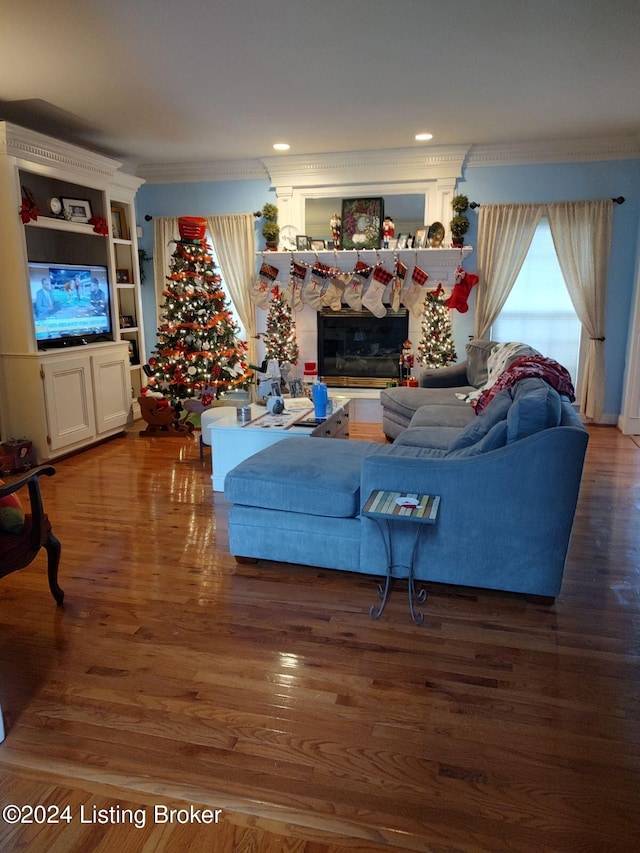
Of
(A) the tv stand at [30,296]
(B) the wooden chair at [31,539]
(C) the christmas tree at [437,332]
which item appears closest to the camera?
(B) the wooden chair at [31,539]

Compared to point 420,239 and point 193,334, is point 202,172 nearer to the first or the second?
point 193,334

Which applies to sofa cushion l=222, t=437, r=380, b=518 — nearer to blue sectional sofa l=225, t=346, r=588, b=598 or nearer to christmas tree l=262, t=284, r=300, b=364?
blue sectional sofa l=225, t=346, r=588, b=598

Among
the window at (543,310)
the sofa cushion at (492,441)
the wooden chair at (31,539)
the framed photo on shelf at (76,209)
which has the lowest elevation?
the wooden chair at (31,539)

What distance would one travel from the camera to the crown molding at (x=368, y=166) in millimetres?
5992

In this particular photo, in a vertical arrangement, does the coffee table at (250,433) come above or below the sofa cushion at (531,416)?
below

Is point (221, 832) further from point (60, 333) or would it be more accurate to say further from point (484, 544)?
point (60, 333)

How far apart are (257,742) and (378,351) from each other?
521 cm

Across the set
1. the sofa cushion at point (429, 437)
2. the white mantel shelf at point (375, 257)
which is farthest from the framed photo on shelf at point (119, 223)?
the sofa cushion at point (429, 437)

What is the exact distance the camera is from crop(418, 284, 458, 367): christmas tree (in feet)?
20.1

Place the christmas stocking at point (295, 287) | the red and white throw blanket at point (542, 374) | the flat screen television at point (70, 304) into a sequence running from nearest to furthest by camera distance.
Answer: the red and white throw blanket at point (542, 374) → the flat screen television at point (70, 304) → the christmas stocking at point (295, 287)

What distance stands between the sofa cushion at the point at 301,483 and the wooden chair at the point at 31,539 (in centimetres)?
85

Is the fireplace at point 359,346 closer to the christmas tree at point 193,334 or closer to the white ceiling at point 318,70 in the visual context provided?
the christmas tree at point 193,334

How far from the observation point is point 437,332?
20.2ft

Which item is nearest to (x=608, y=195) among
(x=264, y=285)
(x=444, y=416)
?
(x=444, y=416)
